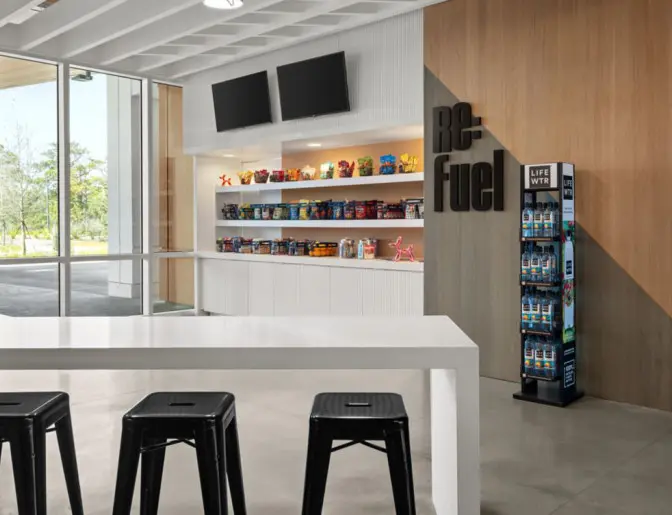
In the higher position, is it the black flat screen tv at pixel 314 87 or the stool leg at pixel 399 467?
the black flat screen tv at pixel 314 87

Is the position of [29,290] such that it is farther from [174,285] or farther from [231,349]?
[231,349]

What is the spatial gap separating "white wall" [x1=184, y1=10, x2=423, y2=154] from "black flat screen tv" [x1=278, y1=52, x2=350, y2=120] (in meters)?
0.10

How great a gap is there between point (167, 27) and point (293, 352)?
5.29 m

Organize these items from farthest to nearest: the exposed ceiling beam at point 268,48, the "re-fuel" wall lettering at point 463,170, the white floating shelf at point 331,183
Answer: the white floating shelf at point 331,183 < the exposed ceiling beam at point 268,48 < the "re-fuel" wall lettering at point 463,170

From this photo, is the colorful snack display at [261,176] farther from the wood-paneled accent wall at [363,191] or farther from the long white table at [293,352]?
the long white table at [293,352]

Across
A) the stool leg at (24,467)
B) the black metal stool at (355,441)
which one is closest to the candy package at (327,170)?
the black metal stool at (355,441)

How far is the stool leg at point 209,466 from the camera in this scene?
2.29 m

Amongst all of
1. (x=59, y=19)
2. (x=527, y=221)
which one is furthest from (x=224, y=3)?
A: (x=527, y=221)

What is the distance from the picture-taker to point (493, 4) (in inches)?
213

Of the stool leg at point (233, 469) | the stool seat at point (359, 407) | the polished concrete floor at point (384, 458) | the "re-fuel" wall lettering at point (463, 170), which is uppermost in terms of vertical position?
the "re-fuel" wall lettering at point (463, 170)

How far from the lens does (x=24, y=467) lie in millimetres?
2352

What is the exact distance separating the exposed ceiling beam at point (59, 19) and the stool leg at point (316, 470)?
4.63 m

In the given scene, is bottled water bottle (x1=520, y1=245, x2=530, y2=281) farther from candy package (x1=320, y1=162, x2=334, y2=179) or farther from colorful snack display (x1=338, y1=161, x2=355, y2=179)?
candy package (x1=320, y1=162, x2=334, y2=179)

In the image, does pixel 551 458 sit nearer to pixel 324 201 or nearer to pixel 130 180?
pixel 324 201
